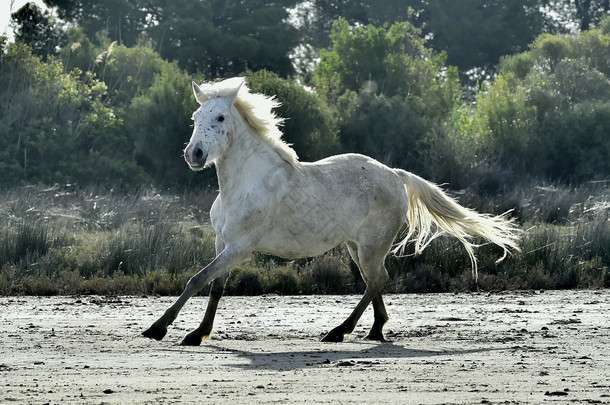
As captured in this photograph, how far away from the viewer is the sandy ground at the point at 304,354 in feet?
25.7

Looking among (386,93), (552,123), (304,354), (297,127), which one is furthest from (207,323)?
(386,93)

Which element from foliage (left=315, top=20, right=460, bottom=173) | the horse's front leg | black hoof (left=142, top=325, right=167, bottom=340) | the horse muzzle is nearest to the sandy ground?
black hoof (left=142, top=325, right=167, bottom=340)

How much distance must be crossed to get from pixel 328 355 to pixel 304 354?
0.21 metres

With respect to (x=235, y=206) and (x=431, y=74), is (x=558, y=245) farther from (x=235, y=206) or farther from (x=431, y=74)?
(x=431, y=74)

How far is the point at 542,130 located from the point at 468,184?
1029 centimetres

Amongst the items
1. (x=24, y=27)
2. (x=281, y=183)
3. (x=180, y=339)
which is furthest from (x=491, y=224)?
(x=24, y=27)

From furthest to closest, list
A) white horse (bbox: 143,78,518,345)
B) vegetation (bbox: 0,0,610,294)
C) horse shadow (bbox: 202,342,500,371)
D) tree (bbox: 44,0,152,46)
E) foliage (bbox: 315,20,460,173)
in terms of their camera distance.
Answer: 1. tree (bbox: 44,0,152,46)
2. foliage (bbox: 315,20,460,173)
3. vegetation (bbox: 0,0,610,294)
4. white horse (bbox: 143,78,518,345)
5. horse shadow (bbox: 202,342,500,371)

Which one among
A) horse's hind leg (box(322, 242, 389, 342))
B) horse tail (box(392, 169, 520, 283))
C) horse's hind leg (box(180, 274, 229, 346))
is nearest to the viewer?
horse's hind leg (box(180, 274, 229, 346))

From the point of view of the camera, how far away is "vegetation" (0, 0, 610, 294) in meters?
18.1

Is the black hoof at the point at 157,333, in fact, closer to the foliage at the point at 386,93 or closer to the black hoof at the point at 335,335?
the black hoof at the point at 335,335

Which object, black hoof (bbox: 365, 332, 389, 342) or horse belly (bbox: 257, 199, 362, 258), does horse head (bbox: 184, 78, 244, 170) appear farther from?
black hoof (bbox: 365, 332, 389, 342)

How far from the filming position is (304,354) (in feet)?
33.7

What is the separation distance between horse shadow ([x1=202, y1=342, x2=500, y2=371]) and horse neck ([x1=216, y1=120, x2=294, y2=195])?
1.50 meters

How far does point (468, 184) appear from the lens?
109ft
